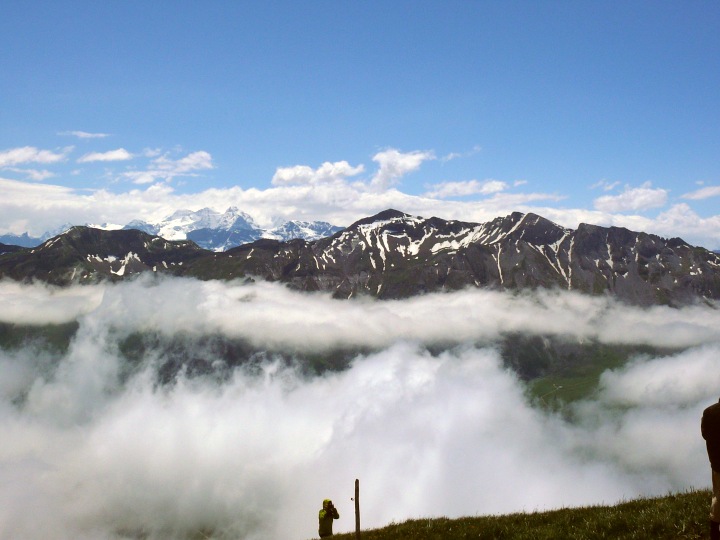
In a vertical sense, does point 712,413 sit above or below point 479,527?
above

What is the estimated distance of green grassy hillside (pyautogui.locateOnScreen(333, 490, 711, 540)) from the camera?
14.6 meters

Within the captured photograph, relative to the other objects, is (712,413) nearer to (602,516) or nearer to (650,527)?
(650,527)

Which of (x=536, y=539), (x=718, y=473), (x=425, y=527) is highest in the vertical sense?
(x=718, y=473)

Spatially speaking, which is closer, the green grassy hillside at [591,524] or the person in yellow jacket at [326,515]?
the green grassy hillside at [591,524]

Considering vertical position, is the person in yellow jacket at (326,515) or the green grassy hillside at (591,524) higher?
the green grassy hillside at (591,524)

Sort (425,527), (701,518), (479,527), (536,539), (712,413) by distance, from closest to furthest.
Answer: (712,413), (701,518), (536,539), (479,527), (425,527)

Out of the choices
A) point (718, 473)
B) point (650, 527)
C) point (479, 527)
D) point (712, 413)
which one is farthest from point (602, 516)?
point (712, 413)

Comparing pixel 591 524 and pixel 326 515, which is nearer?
pixel 591 524

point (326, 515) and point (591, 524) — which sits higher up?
point (591, 524)

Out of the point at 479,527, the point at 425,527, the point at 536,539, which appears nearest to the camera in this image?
the point at 536,539

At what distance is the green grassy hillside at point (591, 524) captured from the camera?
47.8 feet

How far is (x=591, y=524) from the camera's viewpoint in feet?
53.2

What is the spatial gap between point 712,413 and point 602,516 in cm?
779

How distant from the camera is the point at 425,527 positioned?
66.6 feet
